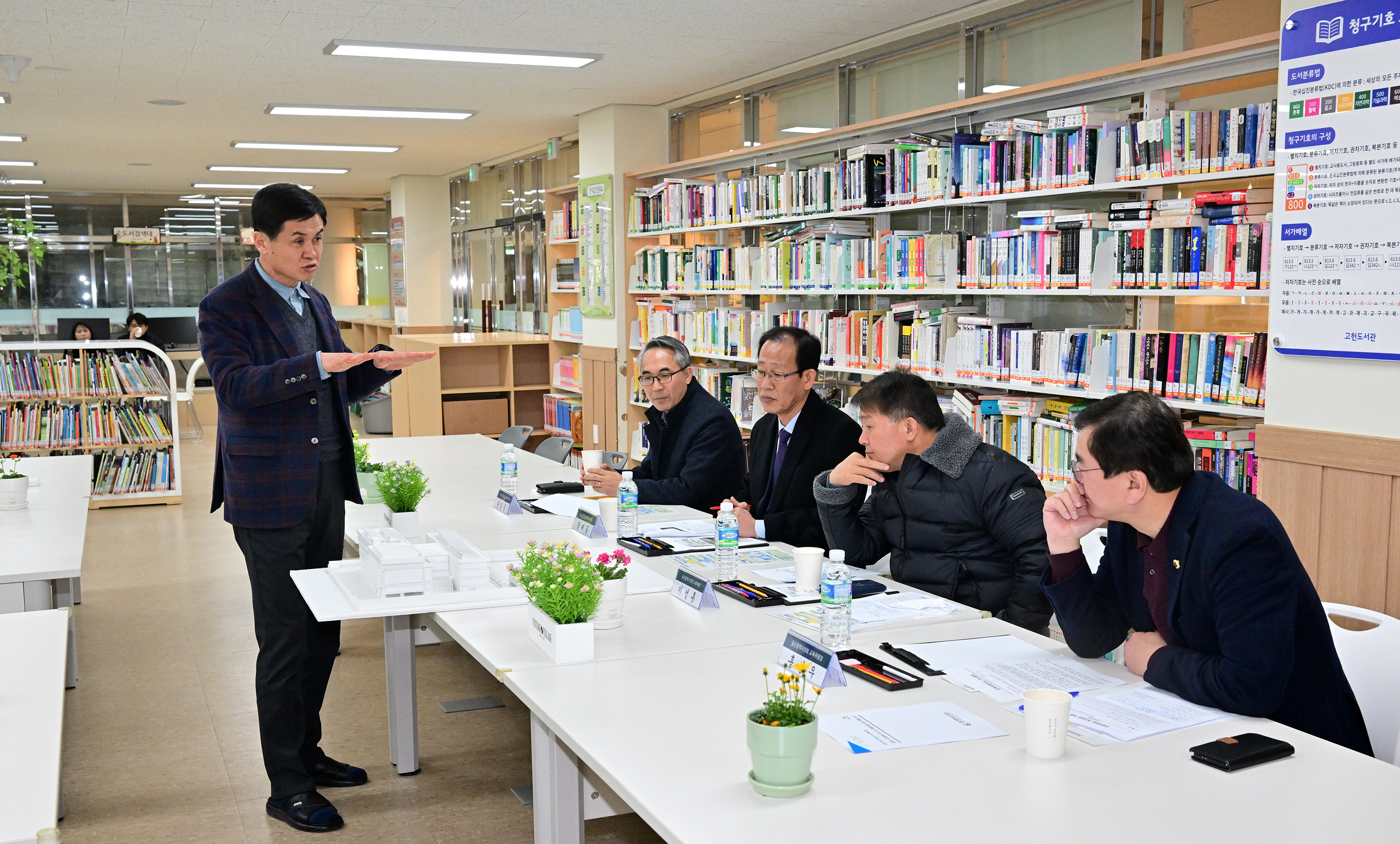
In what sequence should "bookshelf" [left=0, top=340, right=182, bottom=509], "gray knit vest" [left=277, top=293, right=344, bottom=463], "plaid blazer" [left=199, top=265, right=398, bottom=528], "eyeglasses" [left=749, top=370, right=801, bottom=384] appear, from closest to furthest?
"plaid blazer" [left=199, top=265, right=398, bottom=528]
"gray knit vest" [left=277, top=293, right=344, bottom=463]
"eyeglasses" [left=749, top=370, right=801, bottom=384]
"bookshelf" [left=0, top=340, right=182, bottom=509]

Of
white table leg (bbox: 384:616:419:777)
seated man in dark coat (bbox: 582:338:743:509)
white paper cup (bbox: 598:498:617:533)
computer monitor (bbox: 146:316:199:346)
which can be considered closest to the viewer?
white table leg (bbox: 384:616:419:777)

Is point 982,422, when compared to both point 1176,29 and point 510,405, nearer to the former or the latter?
point 1176,29

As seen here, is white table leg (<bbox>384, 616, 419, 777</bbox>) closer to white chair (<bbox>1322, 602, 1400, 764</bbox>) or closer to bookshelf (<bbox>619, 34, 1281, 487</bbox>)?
white chair (<bbox>1322, 602, 1400, 764</bbox>)

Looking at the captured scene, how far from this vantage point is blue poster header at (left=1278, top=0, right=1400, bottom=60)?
11.2 ft

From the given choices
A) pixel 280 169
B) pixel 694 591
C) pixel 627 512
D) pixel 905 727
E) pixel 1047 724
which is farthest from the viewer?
pixel 280 169

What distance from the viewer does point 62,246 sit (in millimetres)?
16391

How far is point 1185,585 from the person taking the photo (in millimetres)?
2215

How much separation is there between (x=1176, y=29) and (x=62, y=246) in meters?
16.2

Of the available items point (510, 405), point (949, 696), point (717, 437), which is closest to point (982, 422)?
point (717, 437)

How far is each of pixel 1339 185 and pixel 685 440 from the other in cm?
243

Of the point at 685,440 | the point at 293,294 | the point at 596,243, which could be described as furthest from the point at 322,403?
the point at 596,243

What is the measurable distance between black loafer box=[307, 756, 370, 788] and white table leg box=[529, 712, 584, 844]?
5.01 ft

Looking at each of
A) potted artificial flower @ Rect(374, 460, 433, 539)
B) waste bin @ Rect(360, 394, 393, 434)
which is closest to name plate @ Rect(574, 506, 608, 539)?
potted artificial flower @ Rect(374, 460, 433, 539)

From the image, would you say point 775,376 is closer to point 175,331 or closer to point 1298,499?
point 1298,499
